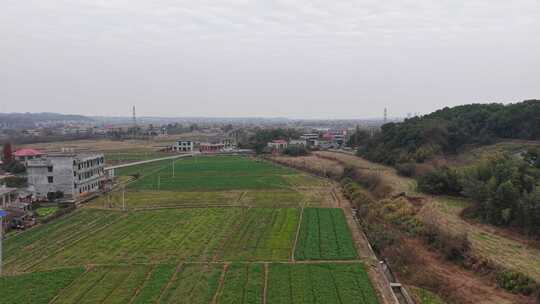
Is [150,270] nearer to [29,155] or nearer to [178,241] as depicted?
[178,241]

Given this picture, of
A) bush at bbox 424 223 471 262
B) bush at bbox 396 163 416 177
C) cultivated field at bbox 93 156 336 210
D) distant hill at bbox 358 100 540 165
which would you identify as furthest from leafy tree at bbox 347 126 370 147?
bush at bbox 424 223 471 262

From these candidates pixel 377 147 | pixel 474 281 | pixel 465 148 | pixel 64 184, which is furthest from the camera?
pixel 377 147

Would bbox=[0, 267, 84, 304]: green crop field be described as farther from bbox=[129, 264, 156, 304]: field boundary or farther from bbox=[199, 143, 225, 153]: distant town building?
bbox=[199, 143, 225, 153]: distant town building

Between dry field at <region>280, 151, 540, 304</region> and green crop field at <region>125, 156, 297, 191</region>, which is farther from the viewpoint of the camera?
green crop field at <region>125, 156, 297, 191</region>

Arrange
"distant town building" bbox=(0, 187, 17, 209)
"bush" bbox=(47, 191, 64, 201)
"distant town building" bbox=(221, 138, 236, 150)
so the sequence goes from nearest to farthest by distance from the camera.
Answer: "distant town building" bbox=(0, 187, 17, 209)
"bush" bbox=(47, 191, 64, 201)
"distant town building" bbox=(221, 138, 236, 150)

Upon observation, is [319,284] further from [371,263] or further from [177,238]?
[177,238]

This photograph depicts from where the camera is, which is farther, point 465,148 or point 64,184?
point 465,148

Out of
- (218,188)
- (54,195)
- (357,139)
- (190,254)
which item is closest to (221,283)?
(190,254)

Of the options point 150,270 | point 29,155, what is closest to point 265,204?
point 150,270

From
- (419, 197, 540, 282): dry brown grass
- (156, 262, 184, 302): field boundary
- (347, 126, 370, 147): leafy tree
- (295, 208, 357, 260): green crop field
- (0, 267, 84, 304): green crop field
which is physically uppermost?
(347, 126, 370, 147): leafy tree
